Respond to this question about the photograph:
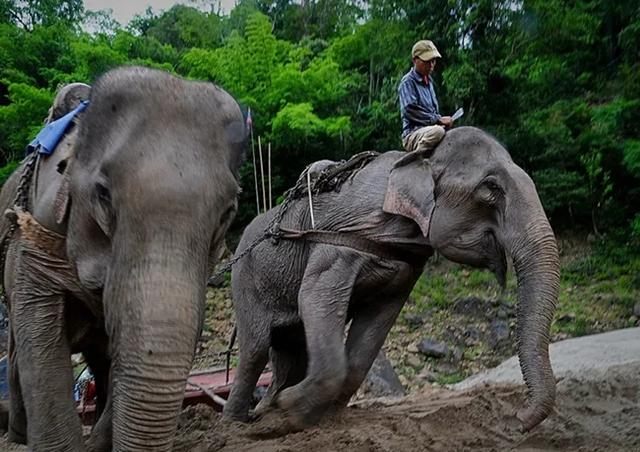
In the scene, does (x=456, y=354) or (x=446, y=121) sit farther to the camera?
(x=456, y=354)

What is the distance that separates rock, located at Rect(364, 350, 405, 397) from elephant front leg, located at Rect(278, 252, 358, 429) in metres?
3.98

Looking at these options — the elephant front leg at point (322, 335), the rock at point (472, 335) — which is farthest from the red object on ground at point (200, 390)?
the rock at point (472, 335)

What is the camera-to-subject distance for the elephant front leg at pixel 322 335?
4398mm

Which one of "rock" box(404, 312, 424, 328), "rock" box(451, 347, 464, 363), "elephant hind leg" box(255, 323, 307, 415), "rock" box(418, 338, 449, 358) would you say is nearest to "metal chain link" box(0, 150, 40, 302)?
"elephant hind leg" box(255, 323, 307, 415)

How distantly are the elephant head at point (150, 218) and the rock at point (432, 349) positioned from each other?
8.75 metres

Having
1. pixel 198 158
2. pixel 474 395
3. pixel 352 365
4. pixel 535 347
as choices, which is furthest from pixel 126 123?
pixel 474 395

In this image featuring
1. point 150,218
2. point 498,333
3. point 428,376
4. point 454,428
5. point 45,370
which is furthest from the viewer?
point 498,333

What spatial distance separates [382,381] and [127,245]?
22.7ft

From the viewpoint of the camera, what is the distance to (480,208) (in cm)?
493

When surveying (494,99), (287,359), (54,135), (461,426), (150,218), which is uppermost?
(494,99)

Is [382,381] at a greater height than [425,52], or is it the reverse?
[425,52]

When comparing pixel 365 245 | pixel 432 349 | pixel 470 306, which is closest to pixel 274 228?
pixel 365 245

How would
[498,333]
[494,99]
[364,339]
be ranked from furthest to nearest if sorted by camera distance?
1. [494,99]
2. [498,333]
3. [364,339]

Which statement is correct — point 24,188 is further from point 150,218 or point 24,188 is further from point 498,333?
point 498,333
